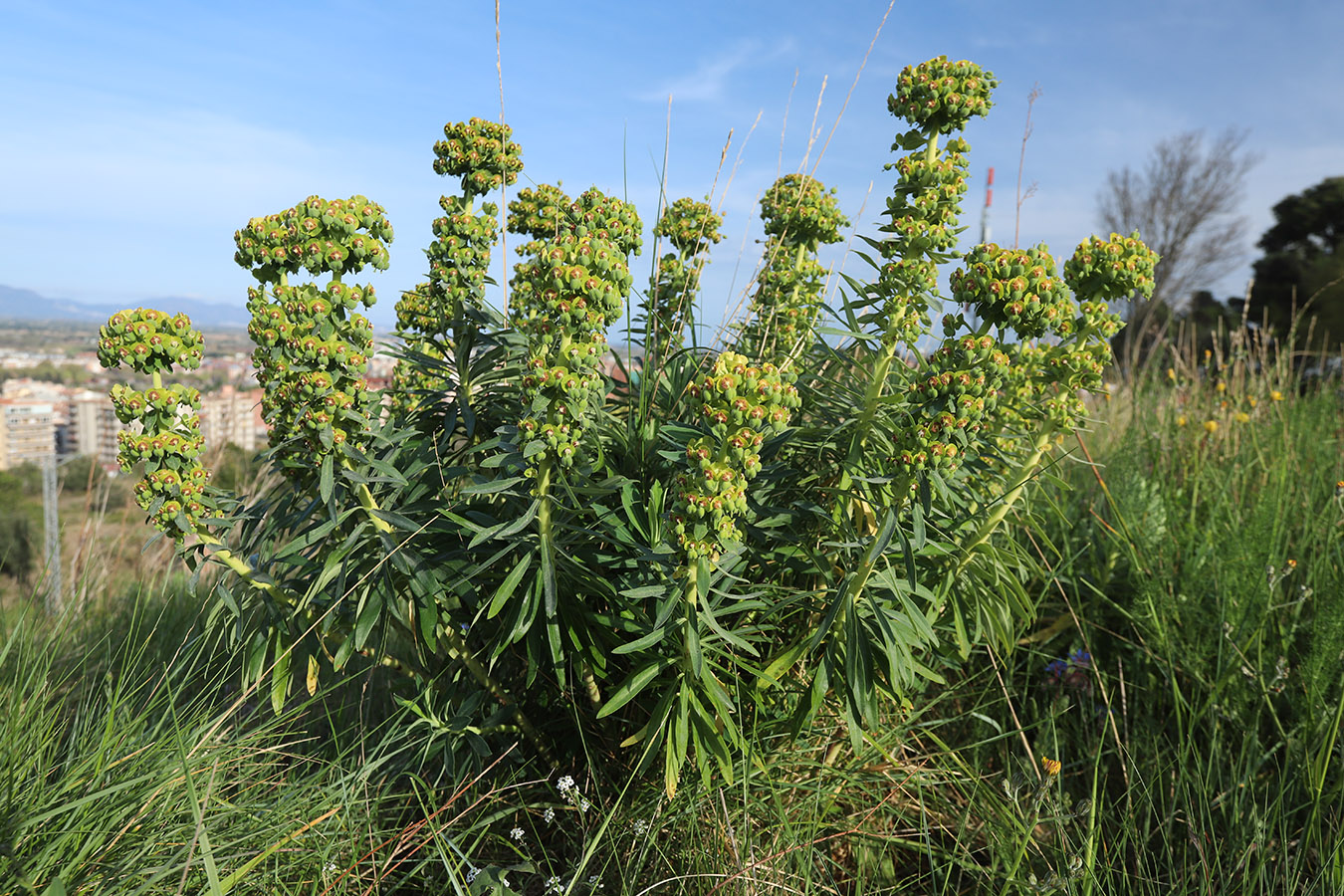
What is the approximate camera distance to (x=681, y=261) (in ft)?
9.22

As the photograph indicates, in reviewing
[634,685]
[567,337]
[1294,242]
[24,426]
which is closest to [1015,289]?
[567,337]

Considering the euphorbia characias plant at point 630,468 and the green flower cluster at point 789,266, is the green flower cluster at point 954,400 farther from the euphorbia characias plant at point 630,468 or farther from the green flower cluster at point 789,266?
the green flower cluster at point 789,266

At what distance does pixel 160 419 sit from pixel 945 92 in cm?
216

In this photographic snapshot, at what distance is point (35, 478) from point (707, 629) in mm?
24812

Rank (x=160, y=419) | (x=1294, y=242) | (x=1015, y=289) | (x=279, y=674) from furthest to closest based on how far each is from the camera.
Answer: (x=1294, y=242), (x=279, y=674), (x=160, y=419), (x=1015, y=289)

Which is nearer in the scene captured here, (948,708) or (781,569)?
(781,569)

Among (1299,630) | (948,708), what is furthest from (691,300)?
(1299,630)

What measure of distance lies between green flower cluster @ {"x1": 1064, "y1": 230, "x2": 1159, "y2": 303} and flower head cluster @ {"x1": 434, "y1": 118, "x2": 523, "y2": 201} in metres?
1.71

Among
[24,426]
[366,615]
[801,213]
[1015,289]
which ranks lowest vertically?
[24,426]

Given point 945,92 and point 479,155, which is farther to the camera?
point 479,155

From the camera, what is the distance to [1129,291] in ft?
7.07

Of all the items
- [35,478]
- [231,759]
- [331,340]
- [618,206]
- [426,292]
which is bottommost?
[35,478]

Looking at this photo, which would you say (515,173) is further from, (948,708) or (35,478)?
(35,478)

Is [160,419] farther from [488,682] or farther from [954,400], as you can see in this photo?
[954,400]
